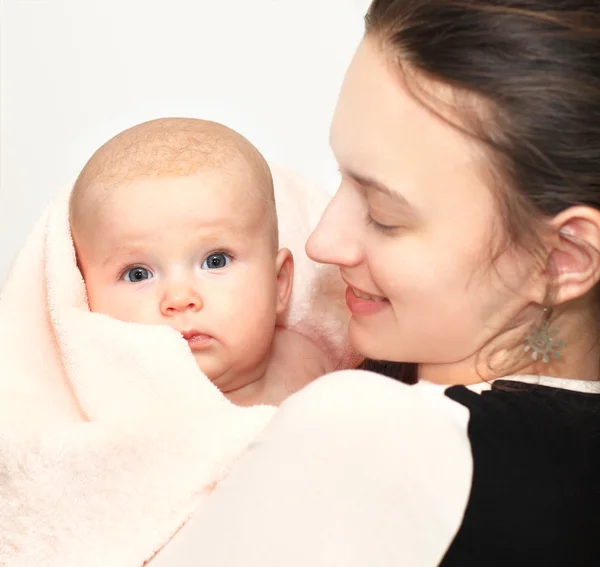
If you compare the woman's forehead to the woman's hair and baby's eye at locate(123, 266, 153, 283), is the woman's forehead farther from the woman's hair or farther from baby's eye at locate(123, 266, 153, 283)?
baby's eye at locate(123, 266, 153, 283)

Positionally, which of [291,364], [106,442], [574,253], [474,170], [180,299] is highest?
[474,170]

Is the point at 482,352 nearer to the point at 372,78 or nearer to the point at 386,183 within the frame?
the point at 386,183

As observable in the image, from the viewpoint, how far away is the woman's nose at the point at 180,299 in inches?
62.0

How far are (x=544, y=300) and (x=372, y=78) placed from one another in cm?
37

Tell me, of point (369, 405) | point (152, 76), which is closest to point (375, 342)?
point (369, 405)

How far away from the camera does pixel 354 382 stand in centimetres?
116

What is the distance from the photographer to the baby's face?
1.59 metres

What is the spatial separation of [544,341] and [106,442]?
2.10 feet

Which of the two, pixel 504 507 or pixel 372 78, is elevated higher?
pixel 372 78

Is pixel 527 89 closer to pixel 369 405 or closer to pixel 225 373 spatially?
pixel 369 405

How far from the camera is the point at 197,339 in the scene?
1621 mm

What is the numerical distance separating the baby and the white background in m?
0.64

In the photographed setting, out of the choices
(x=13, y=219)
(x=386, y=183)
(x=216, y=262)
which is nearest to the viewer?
(x=386, y=183)

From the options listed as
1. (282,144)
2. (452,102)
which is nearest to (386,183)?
(452,102)
